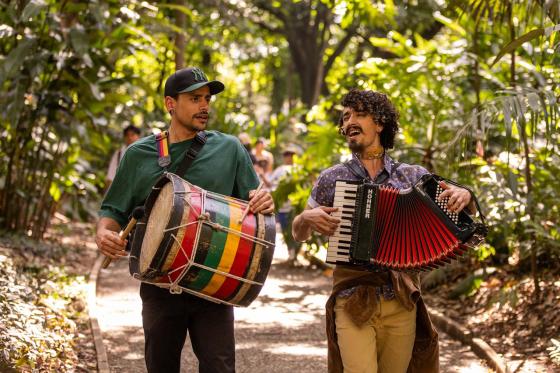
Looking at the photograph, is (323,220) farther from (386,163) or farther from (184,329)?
(184,329)

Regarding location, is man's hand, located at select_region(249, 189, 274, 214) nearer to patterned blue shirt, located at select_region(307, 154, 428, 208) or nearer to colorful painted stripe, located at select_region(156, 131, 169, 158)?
patterned blue shirt, located at select_region(307, 154, 428, 208)

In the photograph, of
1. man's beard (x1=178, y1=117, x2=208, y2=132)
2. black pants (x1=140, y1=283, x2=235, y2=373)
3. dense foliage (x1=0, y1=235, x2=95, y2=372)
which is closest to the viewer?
black pants (x1=140, y1=283, x2=235, y2=373)

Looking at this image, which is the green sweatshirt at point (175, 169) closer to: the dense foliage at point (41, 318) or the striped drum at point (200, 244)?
the striped drum at point (200, 244)

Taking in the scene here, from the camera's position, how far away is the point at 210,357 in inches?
189

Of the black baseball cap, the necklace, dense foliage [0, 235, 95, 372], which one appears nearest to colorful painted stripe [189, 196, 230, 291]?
the black baseball cap

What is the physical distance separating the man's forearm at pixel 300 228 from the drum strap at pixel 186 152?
2.04 feet

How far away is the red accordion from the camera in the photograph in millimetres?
4633

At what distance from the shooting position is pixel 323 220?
15.3 feet

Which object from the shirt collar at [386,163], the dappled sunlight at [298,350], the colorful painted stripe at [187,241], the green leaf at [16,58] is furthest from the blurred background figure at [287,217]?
the colorful painted stripe at [187,241]

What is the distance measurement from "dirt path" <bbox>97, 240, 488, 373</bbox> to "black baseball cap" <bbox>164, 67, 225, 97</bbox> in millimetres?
3395

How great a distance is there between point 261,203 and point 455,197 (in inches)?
37.5

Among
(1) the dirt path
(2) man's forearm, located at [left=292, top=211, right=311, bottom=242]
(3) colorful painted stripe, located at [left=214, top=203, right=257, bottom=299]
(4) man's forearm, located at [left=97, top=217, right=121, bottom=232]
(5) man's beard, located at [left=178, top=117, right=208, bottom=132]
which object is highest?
(5) man's beard, located at [left=178, top=117, right=208, bottom=132]

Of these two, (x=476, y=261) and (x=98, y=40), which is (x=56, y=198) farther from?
(x=476, y=261)

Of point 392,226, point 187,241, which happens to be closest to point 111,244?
point 187,241
